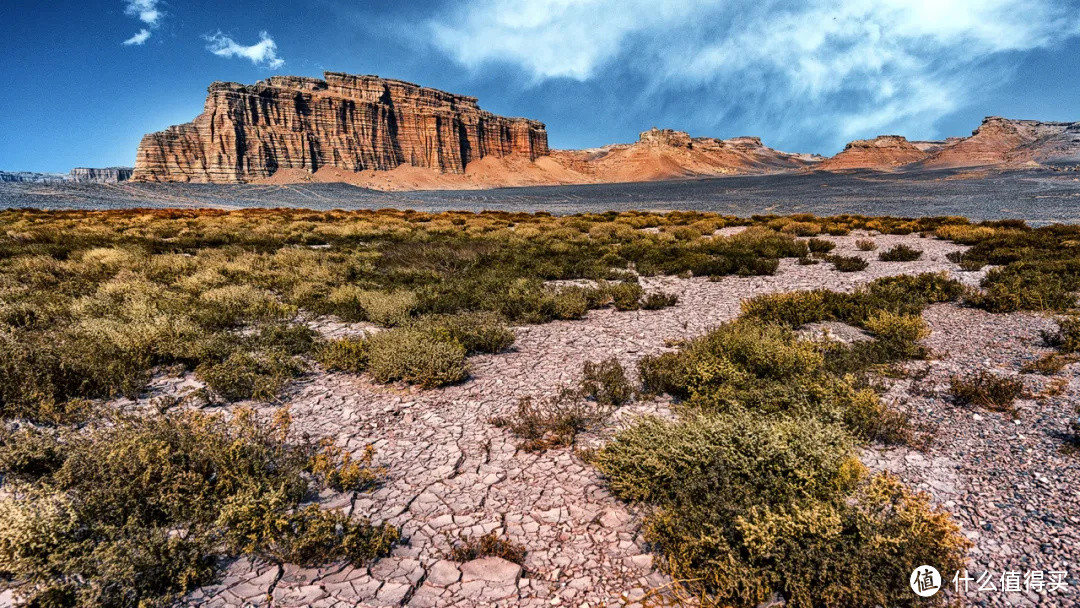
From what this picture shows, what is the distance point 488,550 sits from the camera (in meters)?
3.29

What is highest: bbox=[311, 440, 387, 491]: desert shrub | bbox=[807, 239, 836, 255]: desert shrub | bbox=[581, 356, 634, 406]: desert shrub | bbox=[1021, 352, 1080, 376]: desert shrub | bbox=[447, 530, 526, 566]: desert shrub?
bbox=[807, 239, 836, 255]: desert shrub

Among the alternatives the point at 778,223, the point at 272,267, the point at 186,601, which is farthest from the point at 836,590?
the point at 778,223

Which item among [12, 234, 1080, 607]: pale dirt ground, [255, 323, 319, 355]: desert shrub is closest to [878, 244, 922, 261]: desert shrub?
[12, 234, 1080, 607]: pale dirt ground

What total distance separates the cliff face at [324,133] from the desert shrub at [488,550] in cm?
14804

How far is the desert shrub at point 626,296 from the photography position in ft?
33.4

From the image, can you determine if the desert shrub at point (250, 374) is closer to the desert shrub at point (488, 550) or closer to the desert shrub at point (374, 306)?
the desert shrub at point (374, 306)

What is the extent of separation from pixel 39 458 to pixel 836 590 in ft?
20.3

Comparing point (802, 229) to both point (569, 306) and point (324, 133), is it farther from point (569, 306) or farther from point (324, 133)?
point (324, 133)

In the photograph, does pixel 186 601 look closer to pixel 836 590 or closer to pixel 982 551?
pixel 836 590

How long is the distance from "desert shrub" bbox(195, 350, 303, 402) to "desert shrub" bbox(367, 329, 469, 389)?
3.58 ft

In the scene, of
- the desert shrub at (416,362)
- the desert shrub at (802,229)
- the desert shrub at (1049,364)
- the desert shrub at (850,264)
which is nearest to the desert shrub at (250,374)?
the desert shrub at (416,362)

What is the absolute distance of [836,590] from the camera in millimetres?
2686

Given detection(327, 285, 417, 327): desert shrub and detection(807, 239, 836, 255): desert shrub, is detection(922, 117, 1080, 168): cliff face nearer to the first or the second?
detection(807, 239, 836, 255): desert shrub

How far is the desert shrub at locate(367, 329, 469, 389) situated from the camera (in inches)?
242
